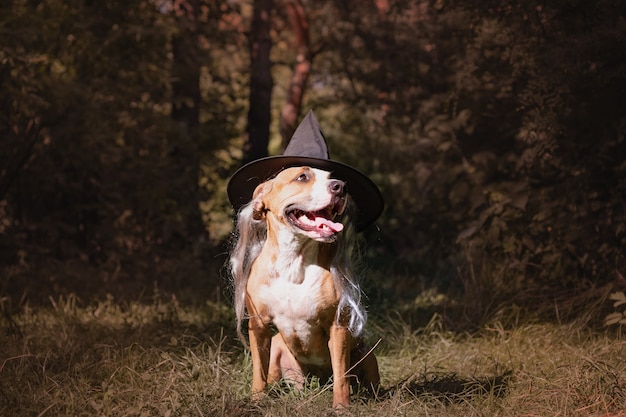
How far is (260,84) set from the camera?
458 inches

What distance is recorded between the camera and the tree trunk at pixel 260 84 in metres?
11.6

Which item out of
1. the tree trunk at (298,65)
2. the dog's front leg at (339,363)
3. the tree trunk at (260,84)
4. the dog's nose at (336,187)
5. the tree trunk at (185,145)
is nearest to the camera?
the dog's nose at (336,187)

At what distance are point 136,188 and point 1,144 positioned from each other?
6.08 ft

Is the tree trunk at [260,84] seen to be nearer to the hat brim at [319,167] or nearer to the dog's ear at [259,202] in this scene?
the hat brim at [319,167]

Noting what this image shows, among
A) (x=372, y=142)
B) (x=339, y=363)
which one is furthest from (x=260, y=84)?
(x=339, y=363)

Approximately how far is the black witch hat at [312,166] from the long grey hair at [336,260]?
84 millimetres

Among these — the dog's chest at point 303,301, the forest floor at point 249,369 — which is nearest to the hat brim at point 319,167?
the dog's chest at point 303,301

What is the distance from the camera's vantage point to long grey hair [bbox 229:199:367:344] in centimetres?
457

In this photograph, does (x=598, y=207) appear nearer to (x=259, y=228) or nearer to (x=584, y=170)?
(x=584, y=170)

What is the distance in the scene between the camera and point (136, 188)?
1032cm

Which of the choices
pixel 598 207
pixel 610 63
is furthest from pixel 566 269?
pixel 610 63

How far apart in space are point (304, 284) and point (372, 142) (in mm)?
9134

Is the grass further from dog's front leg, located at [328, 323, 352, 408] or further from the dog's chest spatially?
the dog's chest

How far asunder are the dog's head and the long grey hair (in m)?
0.16
